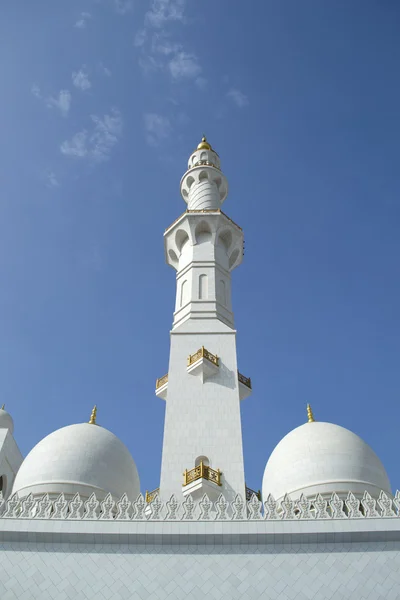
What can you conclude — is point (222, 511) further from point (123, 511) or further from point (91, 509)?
point (91, 509)

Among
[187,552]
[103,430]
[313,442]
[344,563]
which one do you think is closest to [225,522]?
[187,552]

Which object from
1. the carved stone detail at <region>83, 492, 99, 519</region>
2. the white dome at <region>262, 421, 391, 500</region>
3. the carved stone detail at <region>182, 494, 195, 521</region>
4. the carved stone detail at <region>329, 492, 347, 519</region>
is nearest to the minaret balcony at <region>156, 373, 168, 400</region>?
the white dome at <region>262, 421, 391, 500</region>

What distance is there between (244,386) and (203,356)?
211 cm

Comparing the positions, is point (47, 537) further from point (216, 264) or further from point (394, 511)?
point (216, 264)

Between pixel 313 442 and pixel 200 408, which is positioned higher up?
pixel 200 408

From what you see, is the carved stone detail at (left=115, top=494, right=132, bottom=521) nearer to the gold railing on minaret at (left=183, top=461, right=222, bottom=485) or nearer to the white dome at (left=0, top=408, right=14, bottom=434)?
the gold railing on minaret at (left=183, top=461, right=222, bottom=485)

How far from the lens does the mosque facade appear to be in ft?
36.0

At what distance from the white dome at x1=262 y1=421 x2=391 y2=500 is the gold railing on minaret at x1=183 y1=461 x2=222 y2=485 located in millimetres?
2115

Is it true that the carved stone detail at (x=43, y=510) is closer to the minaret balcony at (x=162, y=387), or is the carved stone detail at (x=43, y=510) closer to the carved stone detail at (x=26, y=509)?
the carved stone detail at (x=26, y=509)

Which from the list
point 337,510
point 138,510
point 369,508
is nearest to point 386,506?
point 369,508

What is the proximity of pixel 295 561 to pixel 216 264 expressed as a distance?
13.5 metres

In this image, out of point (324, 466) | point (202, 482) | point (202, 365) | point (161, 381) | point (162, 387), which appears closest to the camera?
point (202, 482)

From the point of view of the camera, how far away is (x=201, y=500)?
12.6 metres

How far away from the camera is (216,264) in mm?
22594
